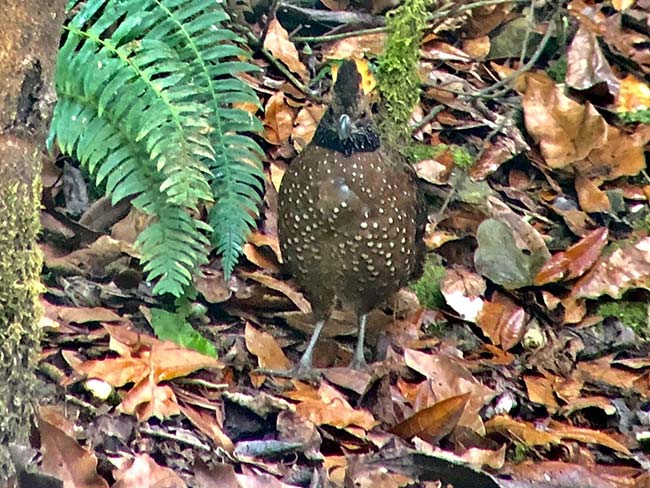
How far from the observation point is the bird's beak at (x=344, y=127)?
12.9 ft

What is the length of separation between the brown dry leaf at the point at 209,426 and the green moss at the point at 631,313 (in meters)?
2.08

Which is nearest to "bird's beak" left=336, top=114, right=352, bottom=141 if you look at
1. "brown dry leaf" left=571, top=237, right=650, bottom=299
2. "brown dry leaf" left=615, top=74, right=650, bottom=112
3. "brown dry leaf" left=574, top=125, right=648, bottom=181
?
"brown dry leaf" left=571, top=237, right=650, bottom=299

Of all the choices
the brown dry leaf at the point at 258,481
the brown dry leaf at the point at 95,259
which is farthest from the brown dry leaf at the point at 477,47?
the brown dry leaf at the point at 258,481

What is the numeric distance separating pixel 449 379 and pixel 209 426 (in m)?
0.96

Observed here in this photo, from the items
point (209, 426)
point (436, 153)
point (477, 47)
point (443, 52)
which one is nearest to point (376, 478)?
point (209, 426)

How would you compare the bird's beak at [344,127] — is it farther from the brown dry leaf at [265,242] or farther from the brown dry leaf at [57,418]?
the brown dry leaf at [57,418]

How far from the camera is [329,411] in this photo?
3473 millimetres

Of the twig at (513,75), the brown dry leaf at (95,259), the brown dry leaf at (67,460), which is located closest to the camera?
the brown dry leaf at (67,460)

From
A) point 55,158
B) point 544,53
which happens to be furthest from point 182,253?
point 544,53

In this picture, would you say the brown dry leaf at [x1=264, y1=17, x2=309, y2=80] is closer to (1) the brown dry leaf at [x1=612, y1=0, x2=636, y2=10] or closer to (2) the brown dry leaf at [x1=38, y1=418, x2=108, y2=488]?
(1) the brown dry leaf at [x1=612, y1=0, x2=636, y2=10]

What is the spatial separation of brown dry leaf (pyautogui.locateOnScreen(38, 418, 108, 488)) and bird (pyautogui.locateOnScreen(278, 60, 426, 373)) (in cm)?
132

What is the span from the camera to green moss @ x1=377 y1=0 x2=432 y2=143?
16.2 ft

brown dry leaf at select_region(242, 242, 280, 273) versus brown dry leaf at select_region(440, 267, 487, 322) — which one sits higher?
brown dry leaf at select_region(242, 242, 280, 273)

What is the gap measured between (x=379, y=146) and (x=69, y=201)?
4.33ft
